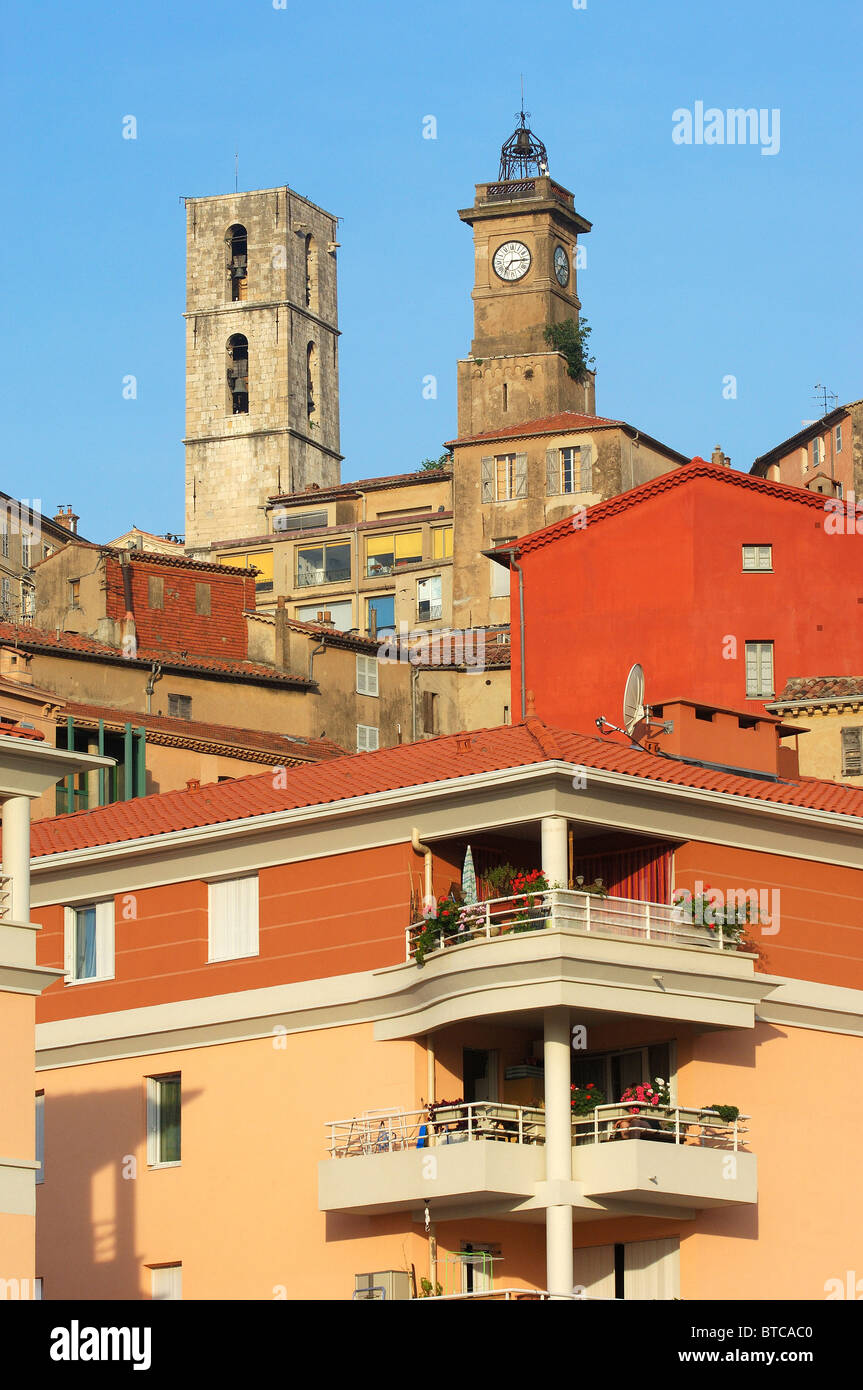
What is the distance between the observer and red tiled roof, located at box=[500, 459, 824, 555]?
188ft

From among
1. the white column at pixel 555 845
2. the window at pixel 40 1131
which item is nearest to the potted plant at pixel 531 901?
the white column at pixel 555 845

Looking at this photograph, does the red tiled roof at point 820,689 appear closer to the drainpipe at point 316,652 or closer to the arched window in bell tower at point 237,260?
the drainpipe at point 316,652

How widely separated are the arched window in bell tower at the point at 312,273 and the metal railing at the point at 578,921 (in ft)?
336

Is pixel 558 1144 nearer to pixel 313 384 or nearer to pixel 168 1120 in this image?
pixel 168 1120

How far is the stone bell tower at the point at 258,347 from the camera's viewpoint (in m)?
127

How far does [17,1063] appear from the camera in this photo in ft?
93.8

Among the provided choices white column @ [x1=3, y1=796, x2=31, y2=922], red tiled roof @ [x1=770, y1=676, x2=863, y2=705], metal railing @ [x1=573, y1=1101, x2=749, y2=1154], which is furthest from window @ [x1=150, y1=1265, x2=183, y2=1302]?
red tiled roof @ [x1=770, y1=676, x2=863, y2=705]

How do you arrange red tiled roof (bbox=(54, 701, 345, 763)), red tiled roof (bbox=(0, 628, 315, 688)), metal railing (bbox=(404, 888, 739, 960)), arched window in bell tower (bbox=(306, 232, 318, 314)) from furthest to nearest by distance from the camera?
arched window in bell tower (bbox=(306, 232, 318, 314)), red tiled roof (bbox=(0, 628, 315, 688)), red tiled roof (bbox=(54, 701, 345, 763)), metal railing (bbox=(404, 888, 739, 960))

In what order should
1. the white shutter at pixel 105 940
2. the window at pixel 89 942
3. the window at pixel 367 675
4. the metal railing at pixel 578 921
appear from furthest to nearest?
the window at pixel 367 675 < the window at pixel 89 942 < the white shutter at pixel 105 940 < the metal railing at pixel 578 921

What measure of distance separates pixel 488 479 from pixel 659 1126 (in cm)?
5308

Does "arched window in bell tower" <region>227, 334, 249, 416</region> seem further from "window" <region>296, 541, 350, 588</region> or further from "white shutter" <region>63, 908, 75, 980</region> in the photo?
"white shutter" <region>63, 908, 75, 980</region>

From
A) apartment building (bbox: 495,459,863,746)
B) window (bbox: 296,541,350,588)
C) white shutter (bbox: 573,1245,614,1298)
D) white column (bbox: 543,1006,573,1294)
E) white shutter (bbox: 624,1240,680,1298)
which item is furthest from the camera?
window (bbox: 296,541,350,588)

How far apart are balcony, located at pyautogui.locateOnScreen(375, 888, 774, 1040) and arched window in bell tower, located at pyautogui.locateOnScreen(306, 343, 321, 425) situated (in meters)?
99.2
